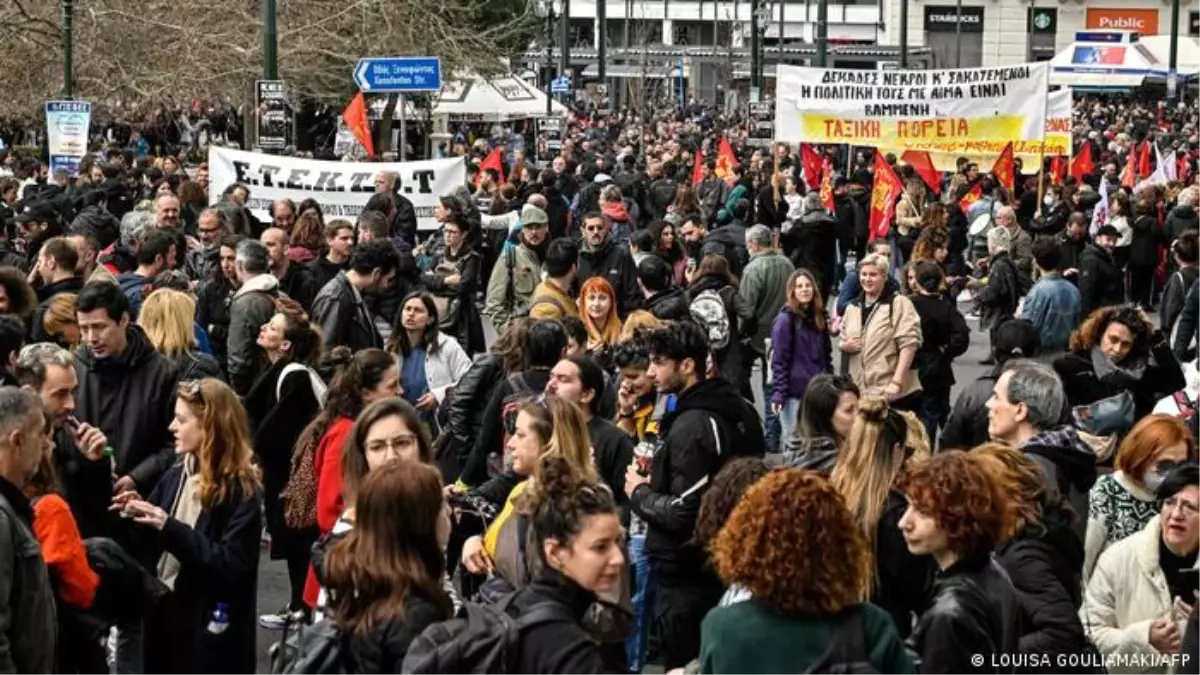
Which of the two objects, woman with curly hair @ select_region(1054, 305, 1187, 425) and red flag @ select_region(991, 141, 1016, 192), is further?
red flag @ select_region(991, 141, 1016, 192)

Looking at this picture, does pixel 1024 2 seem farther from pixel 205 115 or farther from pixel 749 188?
pixel 749 188

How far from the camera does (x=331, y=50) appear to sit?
31734mm

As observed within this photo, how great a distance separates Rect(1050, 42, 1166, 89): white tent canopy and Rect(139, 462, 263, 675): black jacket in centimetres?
5566

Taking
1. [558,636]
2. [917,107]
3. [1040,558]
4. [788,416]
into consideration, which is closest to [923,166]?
[917,107]

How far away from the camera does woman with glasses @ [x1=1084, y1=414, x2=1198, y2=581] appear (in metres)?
6.84

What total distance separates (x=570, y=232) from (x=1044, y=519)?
1494 cm

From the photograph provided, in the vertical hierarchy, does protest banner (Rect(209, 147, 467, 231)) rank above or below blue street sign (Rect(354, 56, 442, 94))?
below

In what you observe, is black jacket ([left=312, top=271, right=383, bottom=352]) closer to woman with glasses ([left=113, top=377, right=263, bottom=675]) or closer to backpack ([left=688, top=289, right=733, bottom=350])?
backpack ([left=688, top=289, right=733, bottom=350])

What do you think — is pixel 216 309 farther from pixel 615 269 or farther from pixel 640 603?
pixel 640 603

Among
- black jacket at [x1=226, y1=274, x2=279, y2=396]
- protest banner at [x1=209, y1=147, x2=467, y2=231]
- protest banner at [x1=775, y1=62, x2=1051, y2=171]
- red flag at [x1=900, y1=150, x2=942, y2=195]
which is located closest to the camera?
black jacket at [x1=226, y1=274, x2=279, y2=396]

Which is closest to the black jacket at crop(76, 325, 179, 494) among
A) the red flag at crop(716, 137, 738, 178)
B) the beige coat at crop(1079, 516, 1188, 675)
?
the beige coat at crop(1079, 516, 1188, 675)

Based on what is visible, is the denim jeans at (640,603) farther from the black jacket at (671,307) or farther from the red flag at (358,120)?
the red flag at (358,120)

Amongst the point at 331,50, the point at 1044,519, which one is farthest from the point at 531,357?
Answer: the point at 331,50

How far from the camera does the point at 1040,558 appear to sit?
19.0ft
